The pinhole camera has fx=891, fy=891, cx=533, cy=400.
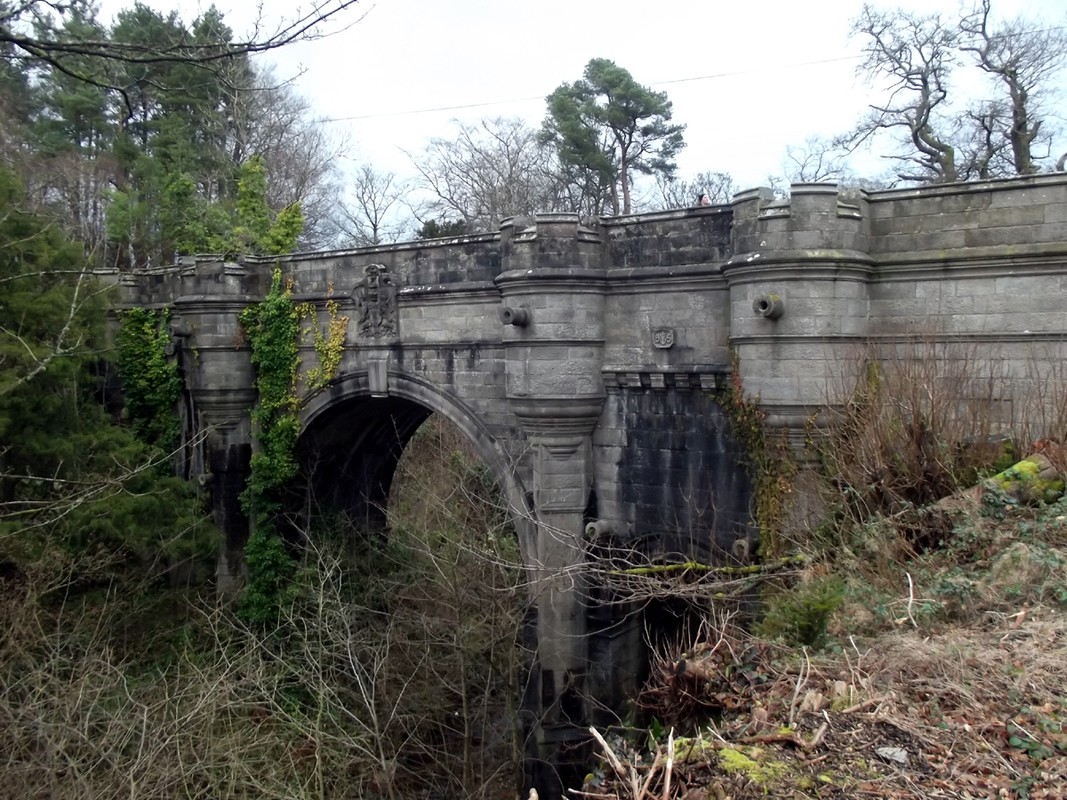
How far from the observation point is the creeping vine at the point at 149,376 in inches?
626

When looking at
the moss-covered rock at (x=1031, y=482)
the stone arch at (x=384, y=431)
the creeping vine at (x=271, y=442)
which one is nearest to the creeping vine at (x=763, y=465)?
the moss-covered rock at (x=1031, y=482)

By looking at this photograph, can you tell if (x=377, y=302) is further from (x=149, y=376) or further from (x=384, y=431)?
(x=149, y=376)

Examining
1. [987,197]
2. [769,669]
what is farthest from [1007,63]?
[769,669]

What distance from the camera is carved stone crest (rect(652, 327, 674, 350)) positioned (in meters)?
10.1

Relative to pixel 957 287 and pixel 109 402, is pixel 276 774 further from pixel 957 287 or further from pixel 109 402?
pixel 109 402

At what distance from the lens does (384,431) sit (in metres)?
16.9

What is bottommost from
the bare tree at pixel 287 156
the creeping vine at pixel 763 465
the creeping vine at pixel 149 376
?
the creeping vine at pixel 763 465

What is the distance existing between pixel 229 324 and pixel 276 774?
8145 millimetres

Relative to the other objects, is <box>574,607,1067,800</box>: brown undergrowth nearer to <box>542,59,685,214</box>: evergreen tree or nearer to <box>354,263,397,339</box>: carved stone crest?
<box>354,263,397,339</box>: carved stone crest

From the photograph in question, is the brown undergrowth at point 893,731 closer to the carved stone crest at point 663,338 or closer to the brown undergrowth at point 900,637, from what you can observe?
the brown undergrowth at point 900,637

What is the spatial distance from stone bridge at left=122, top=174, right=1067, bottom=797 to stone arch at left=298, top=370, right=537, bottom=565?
4 cm

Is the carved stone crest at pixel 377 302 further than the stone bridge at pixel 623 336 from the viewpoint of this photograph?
Yes

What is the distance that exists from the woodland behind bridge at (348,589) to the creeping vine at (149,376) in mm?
59

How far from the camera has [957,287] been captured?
28.0ft
